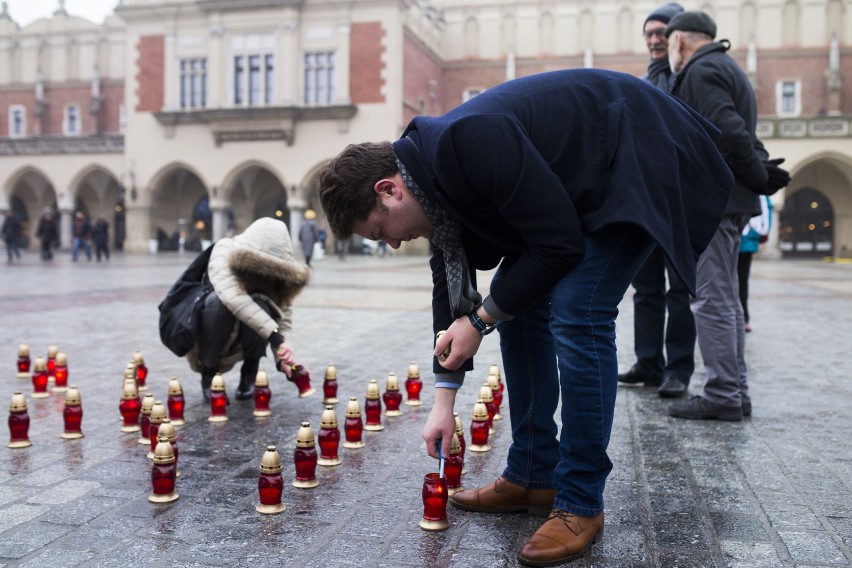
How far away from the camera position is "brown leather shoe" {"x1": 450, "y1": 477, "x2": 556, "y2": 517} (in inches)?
126

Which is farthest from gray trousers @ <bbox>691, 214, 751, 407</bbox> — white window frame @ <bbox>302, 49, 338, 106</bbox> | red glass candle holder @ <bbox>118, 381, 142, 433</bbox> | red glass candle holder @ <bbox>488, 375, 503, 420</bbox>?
white window frame @ <bbox>302, 49, 338, 106</bbox>

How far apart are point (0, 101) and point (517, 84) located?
5439 centimetres

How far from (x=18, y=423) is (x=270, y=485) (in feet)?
5.80

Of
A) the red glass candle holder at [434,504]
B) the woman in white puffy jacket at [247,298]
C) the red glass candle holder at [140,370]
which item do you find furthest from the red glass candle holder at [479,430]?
the red glass candle holder at [140,370]

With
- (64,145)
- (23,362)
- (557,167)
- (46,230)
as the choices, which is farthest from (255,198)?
A: (557,167)

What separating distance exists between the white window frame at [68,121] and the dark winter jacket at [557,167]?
5108 centimetres

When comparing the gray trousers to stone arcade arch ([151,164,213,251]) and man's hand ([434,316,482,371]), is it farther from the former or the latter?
stone arcade arch ([151,164,213,251])

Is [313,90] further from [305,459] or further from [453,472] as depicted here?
[453,472]

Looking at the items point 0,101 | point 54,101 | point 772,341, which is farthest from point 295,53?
point 772,341

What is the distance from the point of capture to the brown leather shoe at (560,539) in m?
2.68

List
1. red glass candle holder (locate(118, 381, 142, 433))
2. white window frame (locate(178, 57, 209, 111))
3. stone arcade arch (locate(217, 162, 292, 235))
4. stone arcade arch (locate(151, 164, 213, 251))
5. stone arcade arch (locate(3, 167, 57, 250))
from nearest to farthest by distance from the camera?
red glass candle holder (locate(118, 381, 142, 433)) → white window frame (locate(178, 57, 209, 111)) → stone arcade arch (locate(217, 162, 292, 235)) → stone arcade arch (locate(151, 164, 213, 251)) → stone arcade arch (locate(3, 167, 57, 250))

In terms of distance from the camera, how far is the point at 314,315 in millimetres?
10672

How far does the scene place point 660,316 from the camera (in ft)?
19.0

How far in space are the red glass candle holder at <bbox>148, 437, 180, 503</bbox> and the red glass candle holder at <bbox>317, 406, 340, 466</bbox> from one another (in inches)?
29.2
